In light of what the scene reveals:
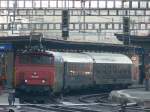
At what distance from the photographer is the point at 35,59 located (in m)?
30.0

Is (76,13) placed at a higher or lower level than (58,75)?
higher

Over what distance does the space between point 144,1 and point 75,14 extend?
10.9m

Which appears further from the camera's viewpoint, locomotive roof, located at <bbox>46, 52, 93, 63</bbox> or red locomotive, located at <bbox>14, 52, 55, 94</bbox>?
locomotive roof, located at <bbox>46, 52, 93, 63</bbox>

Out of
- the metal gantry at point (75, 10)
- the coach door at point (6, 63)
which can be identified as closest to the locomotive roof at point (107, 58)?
the coach door at point (6, 63)

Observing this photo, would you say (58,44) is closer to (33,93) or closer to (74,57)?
(74,57)

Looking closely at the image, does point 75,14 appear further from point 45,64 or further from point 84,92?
point 45,64

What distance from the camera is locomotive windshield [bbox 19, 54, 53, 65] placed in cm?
2983

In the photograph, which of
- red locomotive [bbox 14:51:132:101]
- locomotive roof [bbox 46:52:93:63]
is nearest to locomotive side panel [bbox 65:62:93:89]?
red locomotive [bbox 14:51:132:101]

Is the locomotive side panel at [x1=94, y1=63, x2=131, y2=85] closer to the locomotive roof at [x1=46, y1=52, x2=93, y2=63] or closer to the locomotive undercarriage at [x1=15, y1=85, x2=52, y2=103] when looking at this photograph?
the locomotive roof at [x1=46, y1=52, x2=93, y2=63]

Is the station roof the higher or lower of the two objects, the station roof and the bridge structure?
the lower

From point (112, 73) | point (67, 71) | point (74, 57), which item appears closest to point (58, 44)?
point (112, 73)

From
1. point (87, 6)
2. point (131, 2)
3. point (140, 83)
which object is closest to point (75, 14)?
point (87, 6)

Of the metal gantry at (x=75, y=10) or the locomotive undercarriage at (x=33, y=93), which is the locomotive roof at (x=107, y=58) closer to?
the locomotive undercarriage at (x=33, y=93)

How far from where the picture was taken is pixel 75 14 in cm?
8906
